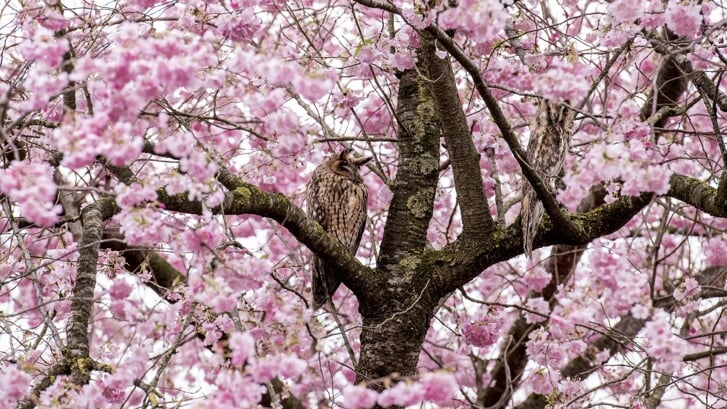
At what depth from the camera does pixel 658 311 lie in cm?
274

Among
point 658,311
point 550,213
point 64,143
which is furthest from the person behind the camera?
point 550,213

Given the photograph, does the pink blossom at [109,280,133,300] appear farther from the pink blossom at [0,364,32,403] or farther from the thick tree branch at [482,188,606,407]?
the thick tree branch at [482,188,606,407]

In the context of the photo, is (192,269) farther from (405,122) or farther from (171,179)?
(405,122)

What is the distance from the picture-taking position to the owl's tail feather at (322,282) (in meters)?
4.25

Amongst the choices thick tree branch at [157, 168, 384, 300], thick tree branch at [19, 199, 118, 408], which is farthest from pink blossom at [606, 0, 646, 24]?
thick tree branch at [19, 199, 118, 408]

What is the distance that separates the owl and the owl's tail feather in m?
0.36

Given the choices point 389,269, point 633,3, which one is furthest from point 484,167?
point 633,3

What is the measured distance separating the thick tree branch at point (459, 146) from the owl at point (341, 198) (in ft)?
3.99

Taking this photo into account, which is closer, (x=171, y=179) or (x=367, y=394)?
(x=367, y=394)

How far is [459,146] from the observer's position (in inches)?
134

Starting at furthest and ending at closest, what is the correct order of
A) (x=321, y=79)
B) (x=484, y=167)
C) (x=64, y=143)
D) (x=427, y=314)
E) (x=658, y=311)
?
(x=484, y=167)
(x=427, y=314)
(x=658, y=311)
(x=321, y=79)
(x=64, y=143)

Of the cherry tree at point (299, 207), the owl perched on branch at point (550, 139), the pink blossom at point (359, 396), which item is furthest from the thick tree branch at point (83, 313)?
the owl perched on branch at point (550, 139)

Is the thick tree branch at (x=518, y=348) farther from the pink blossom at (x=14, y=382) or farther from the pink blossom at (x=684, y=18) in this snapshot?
the pink blossom at (x=14, y=382)

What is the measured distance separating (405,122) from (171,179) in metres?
1.67
